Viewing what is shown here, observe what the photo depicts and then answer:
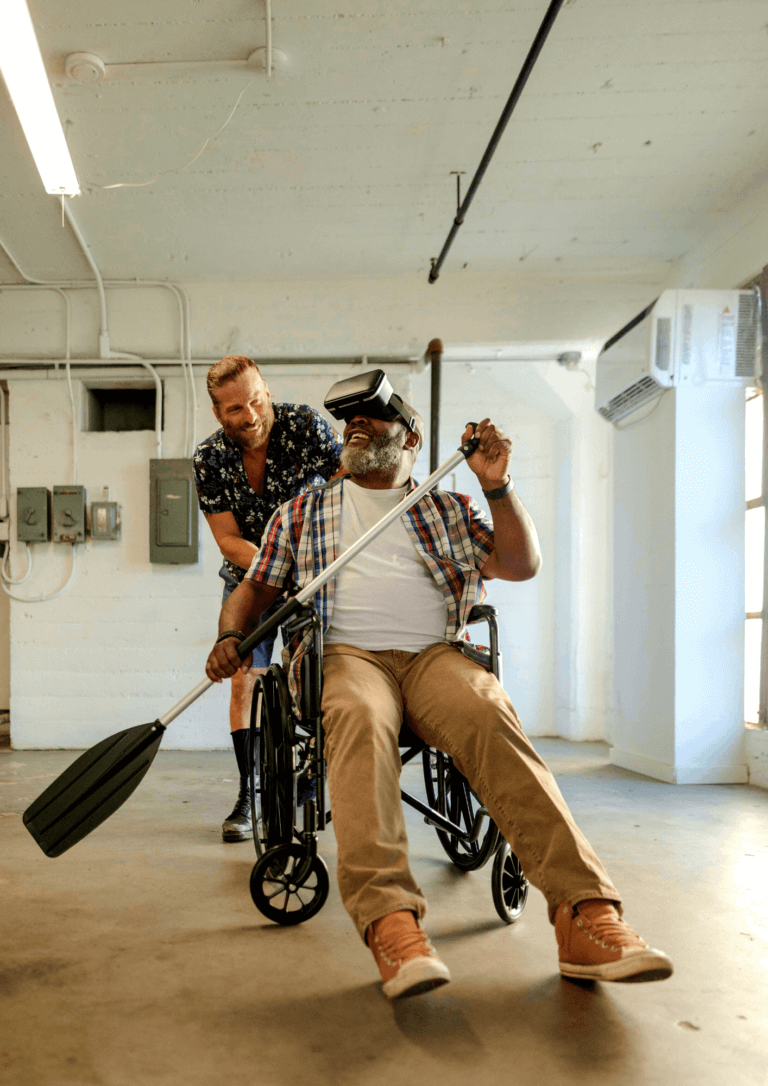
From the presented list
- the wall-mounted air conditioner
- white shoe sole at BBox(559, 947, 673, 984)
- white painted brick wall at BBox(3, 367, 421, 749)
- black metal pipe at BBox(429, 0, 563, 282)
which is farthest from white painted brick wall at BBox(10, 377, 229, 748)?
white shoe sole at BBox(559, 947, 673, 984)

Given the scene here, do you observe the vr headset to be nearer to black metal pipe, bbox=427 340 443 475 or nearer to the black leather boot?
the black leather boot

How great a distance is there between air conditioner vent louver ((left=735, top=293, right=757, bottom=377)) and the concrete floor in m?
2.07

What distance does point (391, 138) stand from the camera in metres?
3.25

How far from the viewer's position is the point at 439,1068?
1146mm

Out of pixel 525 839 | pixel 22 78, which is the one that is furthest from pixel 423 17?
pixel 525 839

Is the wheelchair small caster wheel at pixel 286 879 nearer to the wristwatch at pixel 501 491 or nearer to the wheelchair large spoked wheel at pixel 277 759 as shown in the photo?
the wheelchair large spoked wheel at pixel 277 759

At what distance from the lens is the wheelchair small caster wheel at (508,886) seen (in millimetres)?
1693

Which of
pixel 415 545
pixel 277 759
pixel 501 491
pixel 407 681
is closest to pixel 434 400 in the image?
pixel 415 545

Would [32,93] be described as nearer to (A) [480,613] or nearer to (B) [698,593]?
(A) [480,613]

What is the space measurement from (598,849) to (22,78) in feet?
8.98

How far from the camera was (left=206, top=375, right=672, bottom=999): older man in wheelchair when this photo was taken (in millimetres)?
1328

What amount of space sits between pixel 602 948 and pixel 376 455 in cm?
115

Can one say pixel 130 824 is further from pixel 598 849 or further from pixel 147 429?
pixel 147 429

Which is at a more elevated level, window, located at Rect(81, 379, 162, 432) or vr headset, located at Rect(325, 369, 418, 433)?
window, located at Rect(81, 379, 162, 432)
